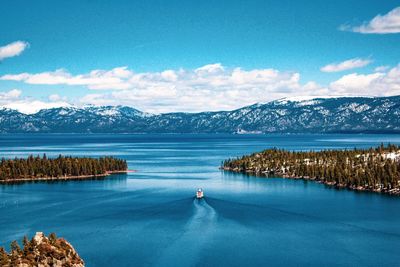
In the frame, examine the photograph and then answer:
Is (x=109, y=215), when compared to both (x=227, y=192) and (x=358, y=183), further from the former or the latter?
(x=358, y=183)

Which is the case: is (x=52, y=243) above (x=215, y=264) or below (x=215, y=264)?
above

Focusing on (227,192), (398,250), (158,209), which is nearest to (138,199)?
(158,209)

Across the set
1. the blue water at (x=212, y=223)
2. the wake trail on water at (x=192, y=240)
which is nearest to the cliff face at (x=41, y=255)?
the blue water at (x=212, y=223)

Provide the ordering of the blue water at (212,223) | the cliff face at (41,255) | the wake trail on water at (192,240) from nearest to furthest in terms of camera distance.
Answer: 1. the cliff face at (41,255)
2. the wake trail on water at (192,240)
3. the blue water at (212,223)

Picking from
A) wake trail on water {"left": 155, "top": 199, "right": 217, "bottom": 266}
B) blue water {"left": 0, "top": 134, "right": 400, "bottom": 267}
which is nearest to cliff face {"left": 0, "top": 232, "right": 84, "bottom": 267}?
blue water {"left": 0, "top": 134, "right": 400, "bottom": 267}

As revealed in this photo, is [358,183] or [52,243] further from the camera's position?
[358,183]

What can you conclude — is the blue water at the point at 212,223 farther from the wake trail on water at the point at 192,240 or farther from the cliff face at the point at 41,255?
the cliff face at the point at 41,255

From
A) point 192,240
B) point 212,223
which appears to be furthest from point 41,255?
point 212,223

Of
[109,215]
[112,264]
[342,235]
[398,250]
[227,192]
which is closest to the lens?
[112,264]
